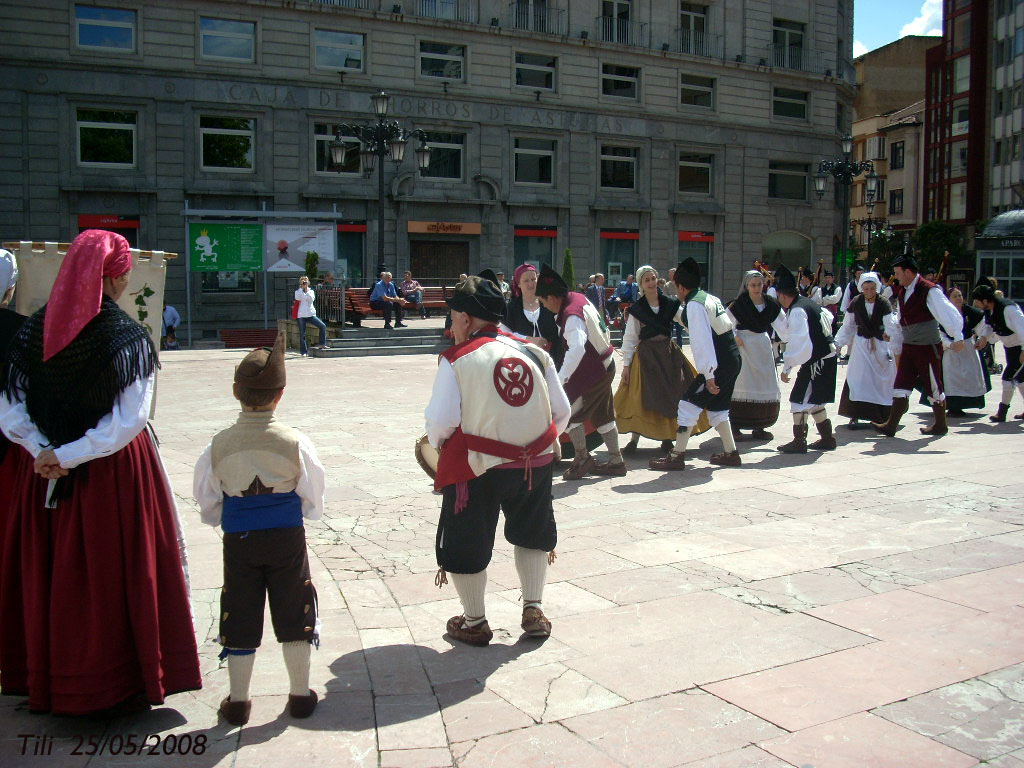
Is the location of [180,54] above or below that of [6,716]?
above

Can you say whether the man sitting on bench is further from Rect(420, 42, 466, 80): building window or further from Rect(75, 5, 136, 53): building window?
Rect(75, 5, 136, 53): building window

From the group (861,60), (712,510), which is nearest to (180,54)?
(712,510)

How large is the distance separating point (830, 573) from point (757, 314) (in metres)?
4.60

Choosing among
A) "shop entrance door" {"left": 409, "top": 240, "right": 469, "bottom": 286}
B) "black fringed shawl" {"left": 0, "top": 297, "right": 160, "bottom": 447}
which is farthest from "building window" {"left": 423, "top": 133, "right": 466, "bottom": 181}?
"black fringed shawl" {"left": 0, "top": 297, "right": 160, "bottom": 447}

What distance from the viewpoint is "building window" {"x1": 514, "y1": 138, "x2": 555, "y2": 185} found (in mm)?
35750

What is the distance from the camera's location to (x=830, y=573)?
18.8 feet

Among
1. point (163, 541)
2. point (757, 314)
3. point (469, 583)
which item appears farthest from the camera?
point (757, 314)

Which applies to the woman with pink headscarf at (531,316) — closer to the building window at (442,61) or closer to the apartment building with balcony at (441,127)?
the apartment building with balcony at (441,127)

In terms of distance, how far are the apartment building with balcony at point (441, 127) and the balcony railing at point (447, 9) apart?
0.11 meters

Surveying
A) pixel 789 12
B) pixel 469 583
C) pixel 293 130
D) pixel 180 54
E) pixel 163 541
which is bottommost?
pixel 469 583

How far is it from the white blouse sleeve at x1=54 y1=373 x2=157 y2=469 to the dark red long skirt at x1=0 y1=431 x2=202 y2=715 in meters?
0.11

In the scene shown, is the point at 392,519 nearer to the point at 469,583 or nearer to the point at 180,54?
the point at 469,583

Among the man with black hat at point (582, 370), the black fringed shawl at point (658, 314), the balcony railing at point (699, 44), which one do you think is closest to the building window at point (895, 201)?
the balcony railing at point (699, 44)

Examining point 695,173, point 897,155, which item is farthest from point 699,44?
point 897,155
